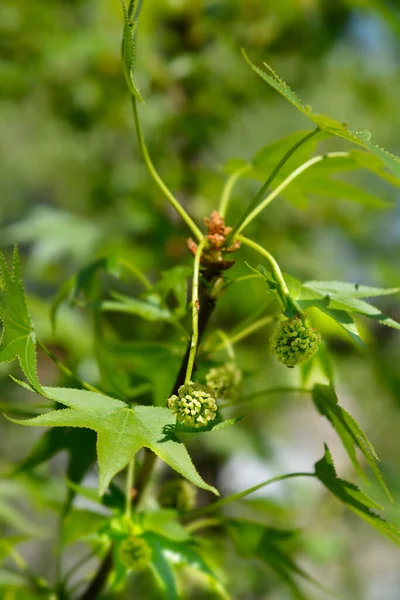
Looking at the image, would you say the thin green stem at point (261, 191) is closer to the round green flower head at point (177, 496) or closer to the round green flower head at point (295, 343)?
the round green flower head at point (295, 343)

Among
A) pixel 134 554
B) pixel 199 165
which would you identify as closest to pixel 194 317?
pixel 134 554

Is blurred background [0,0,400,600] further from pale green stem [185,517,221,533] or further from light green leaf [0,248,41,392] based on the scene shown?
light green leaf [0,248,41,392]

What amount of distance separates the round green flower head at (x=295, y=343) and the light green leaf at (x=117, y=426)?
128 mm

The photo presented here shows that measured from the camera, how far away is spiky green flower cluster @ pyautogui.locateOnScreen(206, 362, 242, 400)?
2.47 ft

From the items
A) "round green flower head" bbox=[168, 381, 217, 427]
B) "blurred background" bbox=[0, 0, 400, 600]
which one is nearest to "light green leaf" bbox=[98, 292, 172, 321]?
"round green flower head" bbox=[168, 381, 217, 427]

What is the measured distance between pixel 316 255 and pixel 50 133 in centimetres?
162

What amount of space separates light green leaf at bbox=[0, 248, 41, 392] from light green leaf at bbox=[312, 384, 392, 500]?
1.02 feet

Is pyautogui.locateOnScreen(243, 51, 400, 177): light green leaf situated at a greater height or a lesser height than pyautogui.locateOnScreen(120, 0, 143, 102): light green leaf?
lesser

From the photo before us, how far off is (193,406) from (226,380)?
195mm

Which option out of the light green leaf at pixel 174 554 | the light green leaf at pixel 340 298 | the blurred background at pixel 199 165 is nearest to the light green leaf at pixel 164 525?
the light green leaf at pixel 174 554

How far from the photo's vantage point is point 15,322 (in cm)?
64

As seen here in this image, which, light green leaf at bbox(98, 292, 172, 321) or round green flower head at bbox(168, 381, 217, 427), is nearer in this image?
round green flower head at bbox(168, 381, 217, 427)

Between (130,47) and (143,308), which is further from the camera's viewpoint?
(143,308)

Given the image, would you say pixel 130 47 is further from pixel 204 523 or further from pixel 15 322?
pixel 204 523
